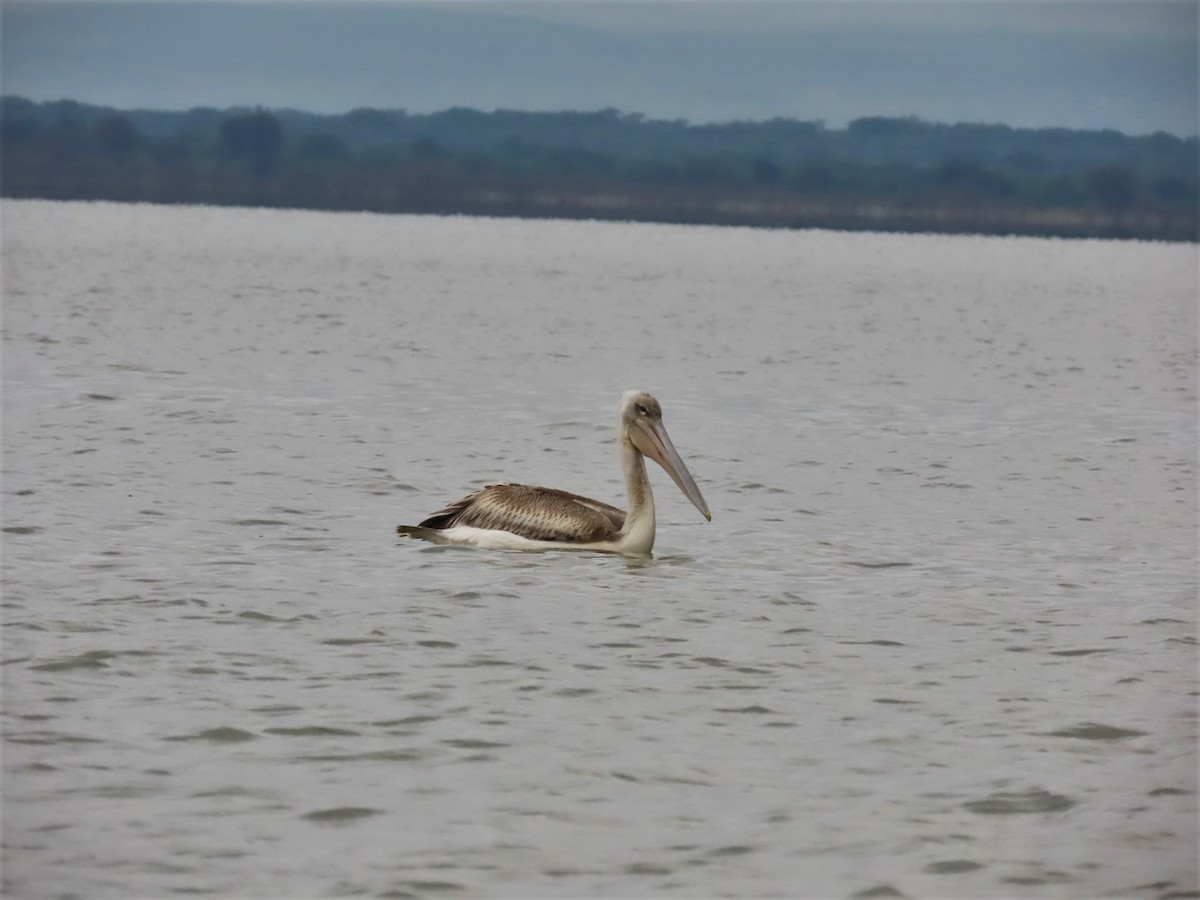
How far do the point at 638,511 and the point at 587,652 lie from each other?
10.5 feet

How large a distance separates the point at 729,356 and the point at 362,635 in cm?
2400

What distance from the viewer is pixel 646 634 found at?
1038 centimetres

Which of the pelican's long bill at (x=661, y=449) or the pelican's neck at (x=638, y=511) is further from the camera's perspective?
the pelican's long bill at (x=661, y=449)

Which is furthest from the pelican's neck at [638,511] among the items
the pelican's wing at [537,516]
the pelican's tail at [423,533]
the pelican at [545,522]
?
the pelican's tail at [423,533]

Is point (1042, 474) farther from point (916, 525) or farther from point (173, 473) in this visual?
point (173, 473)

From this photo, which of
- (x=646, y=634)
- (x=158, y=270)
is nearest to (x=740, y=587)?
(x=646, y=634)

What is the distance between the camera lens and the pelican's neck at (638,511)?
12875 millimetres

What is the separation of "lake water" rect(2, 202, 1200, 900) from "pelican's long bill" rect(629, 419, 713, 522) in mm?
442

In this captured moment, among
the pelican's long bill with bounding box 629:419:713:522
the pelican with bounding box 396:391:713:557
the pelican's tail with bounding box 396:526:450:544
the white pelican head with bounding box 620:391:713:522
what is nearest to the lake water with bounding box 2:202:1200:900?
the pelican with bounding box 396:391:713:557

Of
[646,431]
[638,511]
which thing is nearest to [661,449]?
[646,431]

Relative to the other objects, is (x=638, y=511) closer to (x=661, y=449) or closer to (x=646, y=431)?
(x=661, y=449)

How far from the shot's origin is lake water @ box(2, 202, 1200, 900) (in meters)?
6.90

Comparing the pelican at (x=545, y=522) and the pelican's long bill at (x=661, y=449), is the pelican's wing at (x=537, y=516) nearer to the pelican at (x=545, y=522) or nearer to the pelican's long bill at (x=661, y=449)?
the pelican at (x=545, y=522)

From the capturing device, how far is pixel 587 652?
388 inches
